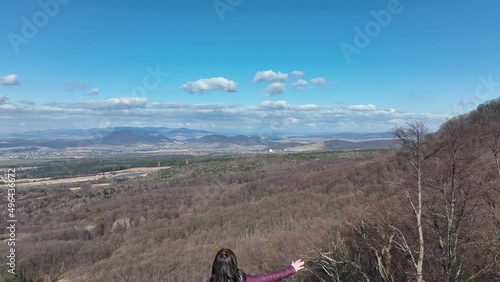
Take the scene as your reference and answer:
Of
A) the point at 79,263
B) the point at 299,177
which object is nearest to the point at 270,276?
the point at 79,263

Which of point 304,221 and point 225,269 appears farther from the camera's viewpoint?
point 304,221

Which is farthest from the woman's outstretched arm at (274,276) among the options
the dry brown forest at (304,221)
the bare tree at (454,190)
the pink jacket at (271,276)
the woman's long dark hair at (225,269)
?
the bare tree at (454,190)

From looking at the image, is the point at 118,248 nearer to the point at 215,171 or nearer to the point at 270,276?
the point at 270,276

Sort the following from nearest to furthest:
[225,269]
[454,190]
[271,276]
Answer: [225,269] < [271,276] < [454,190]

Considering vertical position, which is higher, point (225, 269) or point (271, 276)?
point (225, 269)

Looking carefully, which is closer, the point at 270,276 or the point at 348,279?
the point at 270,276

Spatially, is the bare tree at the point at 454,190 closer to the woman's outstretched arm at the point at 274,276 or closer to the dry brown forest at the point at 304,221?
the dry brown forest at the point at 304,221

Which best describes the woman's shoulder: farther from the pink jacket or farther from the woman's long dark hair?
the woman's long dark hair

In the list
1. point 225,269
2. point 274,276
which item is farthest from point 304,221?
point 225,269

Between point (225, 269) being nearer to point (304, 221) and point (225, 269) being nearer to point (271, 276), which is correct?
point (271, 276)
